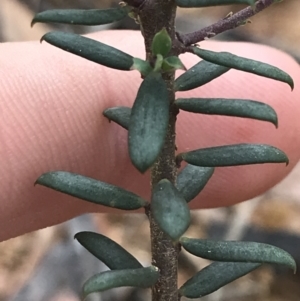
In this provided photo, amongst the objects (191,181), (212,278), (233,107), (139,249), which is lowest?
(139,249)

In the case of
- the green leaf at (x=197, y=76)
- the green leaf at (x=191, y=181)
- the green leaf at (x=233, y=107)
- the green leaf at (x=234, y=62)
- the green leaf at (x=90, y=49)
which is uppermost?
the green leaf at (x=90, y=49)

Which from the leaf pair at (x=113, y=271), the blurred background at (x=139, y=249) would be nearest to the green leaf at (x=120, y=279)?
the leaf pair at (x=113, y=271)

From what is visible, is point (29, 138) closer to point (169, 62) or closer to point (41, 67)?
point (41, 67)

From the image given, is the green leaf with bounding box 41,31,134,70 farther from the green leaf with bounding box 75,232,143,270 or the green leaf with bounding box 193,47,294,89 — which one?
the green leaf with bounding box 75,232,143,270

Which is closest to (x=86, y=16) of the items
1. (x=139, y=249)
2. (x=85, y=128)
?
(x=85, y=128)

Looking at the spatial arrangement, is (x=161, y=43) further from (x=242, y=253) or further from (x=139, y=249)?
(x=139, y=249)

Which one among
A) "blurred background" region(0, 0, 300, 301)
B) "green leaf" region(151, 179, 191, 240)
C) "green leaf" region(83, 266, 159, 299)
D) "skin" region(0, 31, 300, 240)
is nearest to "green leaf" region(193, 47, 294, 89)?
"green leaf" region(151, 179, 191, 240)

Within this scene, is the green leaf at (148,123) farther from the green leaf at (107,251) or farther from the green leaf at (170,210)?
the green leaf at (107,251)

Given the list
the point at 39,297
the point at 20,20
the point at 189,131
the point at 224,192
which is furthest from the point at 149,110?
the point at 20,20
